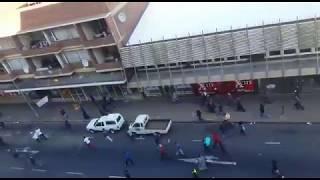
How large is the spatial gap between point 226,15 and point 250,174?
16.7 metres

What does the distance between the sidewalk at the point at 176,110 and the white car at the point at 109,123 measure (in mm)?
1654

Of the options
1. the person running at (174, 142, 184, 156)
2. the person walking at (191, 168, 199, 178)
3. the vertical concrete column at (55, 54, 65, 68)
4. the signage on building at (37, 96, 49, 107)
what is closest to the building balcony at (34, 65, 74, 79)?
the vertical concrete column at (55, 54, 65, 68)

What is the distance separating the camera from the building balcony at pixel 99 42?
42906mm

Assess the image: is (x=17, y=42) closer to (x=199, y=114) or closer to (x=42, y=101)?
(x=42, y=101)

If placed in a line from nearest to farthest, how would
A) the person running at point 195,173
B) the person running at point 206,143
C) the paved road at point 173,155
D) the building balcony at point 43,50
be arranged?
the person running at point 195,173, the paved road at point 173,155, the person running at point 206,143, the building balcony at point 43,50

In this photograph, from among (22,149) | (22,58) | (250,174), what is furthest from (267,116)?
(22,58)

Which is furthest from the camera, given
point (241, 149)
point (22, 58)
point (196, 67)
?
point (22, 58)

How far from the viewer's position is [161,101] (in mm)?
44906

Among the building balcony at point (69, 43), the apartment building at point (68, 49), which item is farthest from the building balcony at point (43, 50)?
the building balcony at point (69, 43)

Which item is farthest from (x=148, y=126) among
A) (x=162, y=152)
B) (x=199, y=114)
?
(x=199, y=114)

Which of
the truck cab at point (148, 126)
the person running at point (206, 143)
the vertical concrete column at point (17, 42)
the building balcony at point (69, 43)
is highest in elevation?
the vertical concrete column at point (17, 42)

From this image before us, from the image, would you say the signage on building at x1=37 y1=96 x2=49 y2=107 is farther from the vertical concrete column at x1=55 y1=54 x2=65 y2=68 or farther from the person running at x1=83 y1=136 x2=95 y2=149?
the person running at x1=83 y1=136 x2=95 y2=149

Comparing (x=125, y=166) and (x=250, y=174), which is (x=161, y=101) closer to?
(x=125, y=166)

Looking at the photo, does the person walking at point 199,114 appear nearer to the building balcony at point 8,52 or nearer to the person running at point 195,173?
the person running at point 195,173
